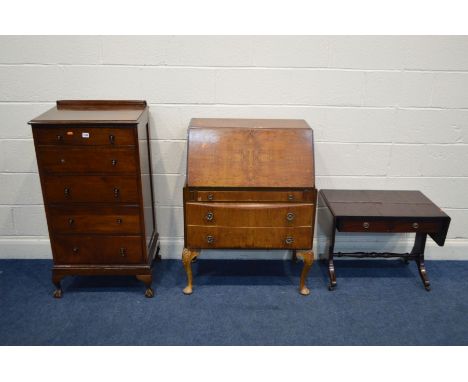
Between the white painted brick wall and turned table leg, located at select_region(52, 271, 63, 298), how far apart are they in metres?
0.71

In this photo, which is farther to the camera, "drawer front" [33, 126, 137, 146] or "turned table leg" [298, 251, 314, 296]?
"turned table leg" [298, 251, 314, 296]

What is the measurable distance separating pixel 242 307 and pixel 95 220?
1195 mm

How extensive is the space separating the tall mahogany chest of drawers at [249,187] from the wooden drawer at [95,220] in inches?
15.0

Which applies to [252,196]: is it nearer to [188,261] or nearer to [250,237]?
[250,237]

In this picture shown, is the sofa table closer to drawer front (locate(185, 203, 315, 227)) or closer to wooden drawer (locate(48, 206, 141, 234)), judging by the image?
drawer front (locate(185, 203, 315, 227))

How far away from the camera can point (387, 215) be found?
2.96m

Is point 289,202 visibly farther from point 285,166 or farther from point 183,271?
point 183,271

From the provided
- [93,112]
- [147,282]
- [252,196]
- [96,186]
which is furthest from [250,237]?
[93,112]

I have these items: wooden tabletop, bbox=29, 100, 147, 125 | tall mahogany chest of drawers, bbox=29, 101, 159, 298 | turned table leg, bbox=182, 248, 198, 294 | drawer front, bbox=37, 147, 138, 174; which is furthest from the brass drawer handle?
wooden tabletop, bbox=29, 100, 147, 125

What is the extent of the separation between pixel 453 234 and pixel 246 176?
2.02 meters

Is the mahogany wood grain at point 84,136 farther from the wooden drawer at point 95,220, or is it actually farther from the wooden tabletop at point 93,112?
the wooden drawer at point 95,220

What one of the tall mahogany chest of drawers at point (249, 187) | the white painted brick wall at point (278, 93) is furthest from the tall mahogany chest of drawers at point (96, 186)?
the tall mahogany chest of drawers at point (249, 187)

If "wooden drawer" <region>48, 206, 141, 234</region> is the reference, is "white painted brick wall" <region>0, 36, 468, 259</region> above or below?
above

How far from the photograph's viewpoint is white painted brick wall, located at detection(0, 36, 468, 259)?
3002 millimetres
